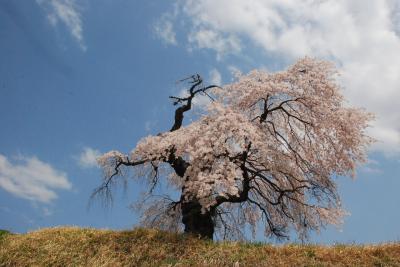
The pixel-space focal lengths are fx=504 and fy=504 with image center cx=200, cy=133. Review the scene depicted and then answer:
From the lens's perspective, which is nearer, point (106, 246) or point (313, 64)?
point (106, 246)

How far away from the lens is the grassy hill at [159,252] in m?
16.0

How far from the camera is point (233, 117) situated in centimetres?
2022

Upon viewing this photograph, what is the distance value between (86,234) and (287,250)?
8.23m

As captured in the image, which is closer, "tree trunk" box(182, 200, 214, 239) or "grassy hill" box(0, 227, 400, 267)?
"grassy hill" box(0, 227, 400, 267)

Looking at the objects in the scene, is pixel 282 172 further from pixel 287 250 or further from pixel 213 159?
pixel 287 250

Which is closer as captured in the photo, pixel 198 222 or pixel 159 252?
pixel 159 252

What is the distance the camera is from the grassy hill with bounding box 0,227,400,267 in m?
16.0

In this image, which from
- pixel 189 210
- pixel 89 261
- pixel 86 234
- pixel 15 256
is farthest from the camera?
pixel 189 210

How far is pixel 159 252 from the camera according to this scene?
17.7 metres

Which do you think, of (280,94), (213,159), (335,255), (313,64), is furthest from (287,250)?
(313,64)

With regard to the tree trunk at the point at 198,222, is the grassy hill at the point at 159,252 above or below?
below

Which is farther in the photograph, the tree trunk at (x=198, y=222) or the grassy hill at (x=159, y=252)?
the tree trunk at (x=198, y=222)

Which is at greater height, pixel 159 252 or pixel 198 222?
pixel 198 222

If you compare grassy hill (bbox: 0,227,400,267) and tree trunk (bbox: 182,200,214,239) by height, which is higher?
tree trunk (bbox: 182,200,214,239)
